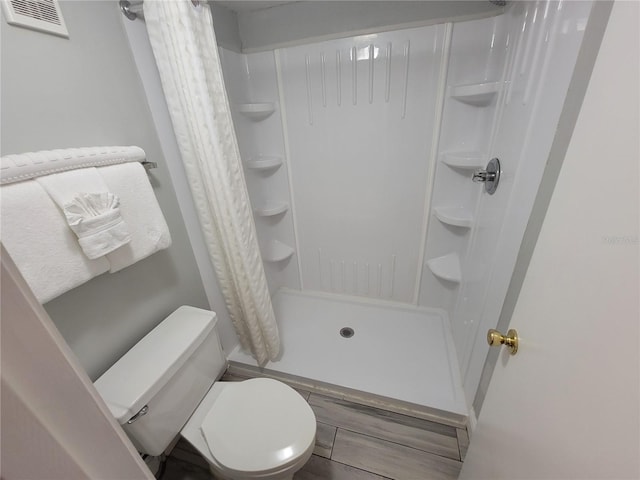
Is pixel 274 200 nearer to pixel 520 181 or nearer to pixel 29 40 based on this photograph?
pixel 29 40

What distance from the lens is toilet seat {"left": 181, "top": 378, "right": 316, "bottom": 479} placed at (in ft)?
3.00

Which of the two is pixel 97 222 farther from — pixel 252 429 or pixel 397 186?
pixel 397 186

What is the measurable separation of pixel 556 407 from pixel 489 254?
2.46ft

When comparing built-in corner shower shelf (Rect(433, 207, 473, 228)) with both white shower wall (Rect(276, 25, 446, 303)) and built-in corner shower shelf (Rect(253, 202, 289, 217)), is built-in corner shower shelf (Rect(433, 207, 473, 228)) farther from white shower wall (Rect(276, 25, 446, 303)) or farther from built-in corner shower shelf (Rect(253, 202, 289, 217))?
built-in corner shower shelf (Rect(253, 202, 289, 217))

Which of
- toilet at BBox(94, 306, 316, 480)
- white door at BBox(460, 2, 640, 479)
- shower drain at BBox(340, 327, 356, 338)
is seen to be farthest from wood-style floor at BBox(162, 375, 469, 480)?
white door at BBox(460, 2, 640, 479)

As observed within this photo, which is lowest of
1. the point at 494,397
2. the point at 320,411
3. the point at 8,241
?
the point at 320,411

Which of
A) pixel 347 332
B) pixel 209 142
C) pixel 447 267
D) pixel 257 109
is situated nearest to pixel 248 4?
pixel 257 109

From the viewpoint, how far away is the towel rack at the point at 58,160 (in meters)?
0.65

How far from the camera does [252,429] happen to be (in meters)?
1.00

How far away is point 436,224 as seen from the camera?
171cm

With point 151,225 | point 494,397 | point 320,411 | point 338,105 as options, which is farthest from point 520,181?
point 320,411

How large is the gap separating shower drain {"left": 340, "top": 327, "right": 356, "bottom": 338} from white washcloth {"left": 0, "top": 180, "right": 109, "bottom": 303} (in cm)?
150

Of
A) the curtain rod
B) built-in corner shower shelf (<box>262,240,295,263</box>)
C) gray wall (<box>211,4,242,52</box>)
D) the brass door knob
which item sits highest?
gray wall (<box>211,4,242,52</box>)

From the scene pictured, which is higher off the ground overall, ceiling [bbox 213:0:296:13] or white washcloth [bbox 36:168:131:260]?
ceiling [bbox 213:0:296:13]
